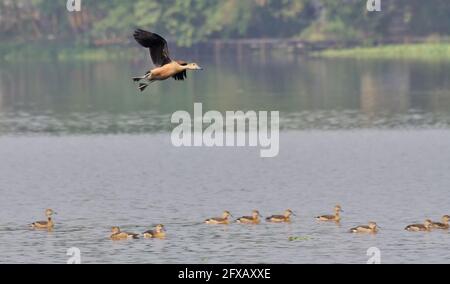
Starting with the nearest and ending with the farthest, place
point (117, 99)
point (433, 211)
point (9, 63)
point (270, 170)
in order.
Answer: point (433, 211) < point (270, 170) < point (117, 99) < point (9, 63)

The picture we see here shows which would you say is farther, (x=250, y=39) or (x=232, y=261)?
(x=250, y=39)

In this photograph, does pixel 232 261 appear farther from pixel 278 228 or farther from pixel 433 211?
pixel 433 211

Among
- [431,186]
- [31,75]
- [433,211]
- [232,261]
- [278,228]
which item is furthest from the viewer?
[31,75]

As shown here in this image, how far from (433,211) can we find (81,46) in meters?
92.1

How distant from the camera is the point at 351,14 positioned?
438ft

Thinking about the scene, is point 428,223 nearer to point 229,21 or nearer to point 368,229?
point 368,229

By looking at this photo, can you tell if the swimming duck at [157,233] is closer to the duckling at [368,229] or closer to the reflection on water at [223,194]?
the reflection on water at [223,194]

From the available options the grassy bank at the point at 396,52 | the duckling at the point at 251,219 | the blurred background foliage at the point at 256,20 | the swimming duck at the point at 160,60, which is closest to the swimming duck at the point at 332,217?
the duckling at the point at 251,219

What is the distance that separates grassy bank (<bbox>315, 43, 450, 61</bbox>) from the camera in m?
126

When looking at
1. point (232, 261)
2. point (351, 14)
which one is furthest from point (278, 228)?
point (351, 14)

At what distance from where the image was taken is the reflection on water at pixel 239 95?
76.6m

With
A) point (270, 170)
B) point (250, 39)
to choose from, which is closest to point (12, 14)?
point (250, 39)
